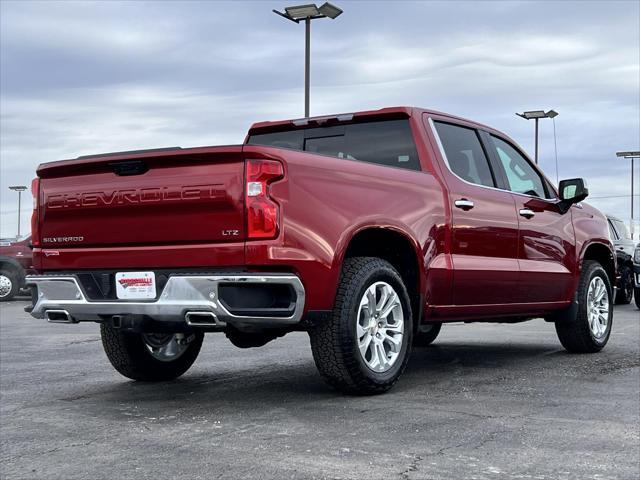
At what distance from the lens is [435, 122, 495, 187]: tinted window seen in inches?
279

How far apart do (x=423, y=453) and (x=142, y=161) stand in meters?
2.38

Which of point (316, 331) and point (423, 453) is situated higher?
point (316, 331)

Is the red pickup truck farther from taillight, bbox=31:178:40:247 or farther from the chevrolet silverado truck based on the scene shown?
the chevrolet silverado truck

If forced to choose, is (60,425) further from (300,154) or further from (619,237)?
(619,237)

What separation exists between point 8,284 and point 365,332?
54.8 ft

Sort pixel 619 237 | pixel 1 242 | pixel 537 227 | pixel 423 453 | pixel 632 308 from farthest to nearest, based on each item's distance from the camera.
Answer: pixel 1 242 < pixel 619 237 < pixel 632 308 < pixel 537 227 < pixel 423 453

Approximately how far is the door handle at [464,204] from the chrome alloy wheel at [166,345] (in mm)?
2170

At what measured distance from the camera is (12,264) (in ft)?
69.2

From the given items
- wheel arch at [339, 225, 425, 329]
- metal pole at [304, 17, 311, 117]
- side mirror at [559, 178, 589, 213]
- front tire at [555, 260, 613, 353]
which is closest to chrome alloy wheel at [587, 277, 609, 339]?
front tire at [555, 260, 613, 353]

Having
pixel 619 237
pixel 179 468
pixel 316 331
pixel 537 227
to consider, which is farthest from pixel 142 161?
pixel 619 237

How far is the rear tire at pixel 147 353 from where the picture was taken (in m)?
6.76

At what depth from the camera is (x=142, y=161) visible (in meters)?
5.54

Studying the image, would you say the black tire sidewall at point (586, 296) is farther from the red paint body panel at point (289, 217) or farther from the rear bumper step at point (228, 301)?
the rear bumper step at point (228, 301)

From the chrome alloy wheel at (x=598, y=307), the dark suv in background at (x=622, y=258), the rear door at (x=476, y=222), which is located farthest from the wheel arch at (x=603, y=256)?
the dark suv in background at (x=622, y=258)
